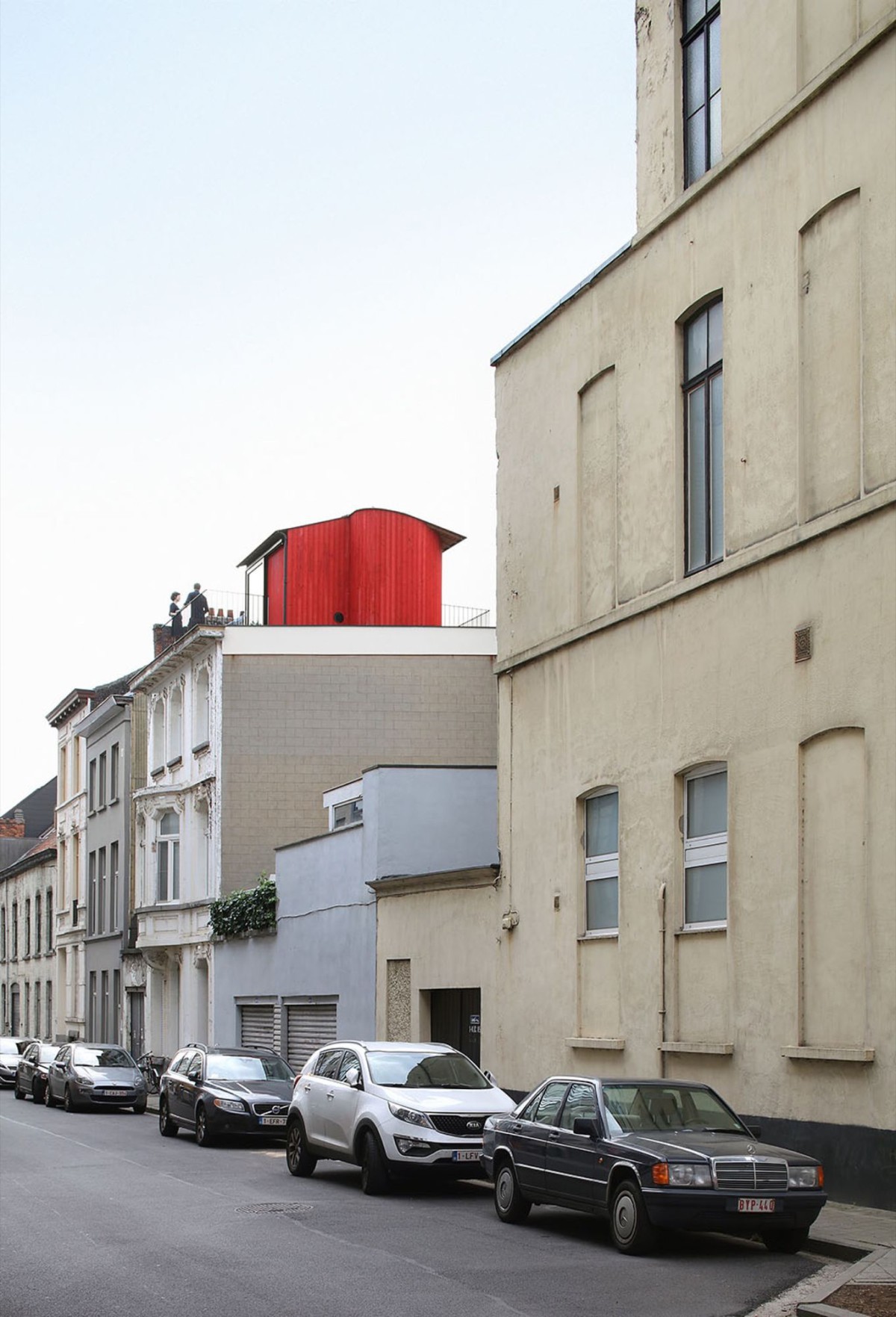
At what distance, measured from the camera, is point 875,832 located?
1559 centimetres

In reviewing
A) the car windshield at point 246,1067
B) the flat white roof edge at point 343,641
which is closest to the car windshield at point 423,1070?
the car windshield at point 246,1067

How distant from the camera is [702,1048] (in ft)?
59.8

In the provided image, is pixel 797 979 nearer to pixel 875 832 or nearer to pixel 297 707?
pixel 875 832

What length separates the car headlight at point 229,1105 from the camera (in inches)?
979

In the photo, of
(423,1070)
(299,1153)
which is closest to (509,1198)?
(423,1070)

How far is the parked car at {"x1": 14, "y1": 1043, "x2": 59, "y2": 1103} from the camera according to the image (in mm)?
39812

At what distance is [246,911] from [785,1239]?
79.6 ft

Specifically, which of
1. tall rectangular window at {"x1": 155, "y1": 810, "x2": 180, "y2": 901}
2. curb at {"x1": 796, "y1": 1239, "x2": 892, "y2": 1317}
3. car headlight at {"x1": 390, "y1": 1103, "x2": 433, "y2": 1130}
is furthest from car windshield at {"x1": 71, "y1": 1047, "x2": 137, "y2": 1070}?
curb at {"x1": 796, "y1": 1239, "x2": 892, "y2": 1317}

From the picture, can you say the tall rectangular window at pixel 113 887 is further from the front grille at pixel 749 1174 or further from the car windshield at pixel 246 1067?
the front grille at pixel 749 1174

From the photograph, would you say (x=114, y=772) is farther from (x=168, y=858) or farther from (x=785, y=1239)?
(x=785, y=1239)

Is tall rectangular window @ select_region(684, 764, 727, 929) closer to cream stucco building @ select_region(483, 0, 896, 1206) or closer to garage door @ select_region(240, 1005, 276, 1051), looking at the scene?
cream stucco building @ select_region(483, 0, 896, 1206)

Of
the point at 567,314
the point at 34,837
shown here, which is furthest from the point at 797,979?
the point at 34,837

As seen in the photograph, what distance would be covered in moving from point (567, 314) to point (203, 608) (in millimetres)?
28463

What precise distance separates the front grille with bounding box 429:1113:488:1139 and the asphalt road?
2.08 ft
